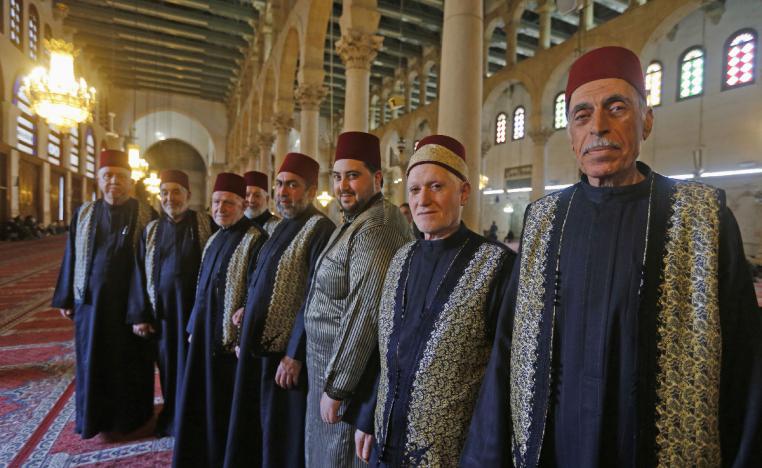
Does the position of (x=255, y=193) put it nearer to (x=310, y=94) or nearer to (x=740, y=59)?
(x=310, y=94)

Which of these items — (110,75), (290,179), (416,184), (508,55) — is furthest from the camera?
(110,75)

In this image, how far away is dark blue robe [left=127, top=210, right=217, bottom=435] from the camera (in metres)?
2.71

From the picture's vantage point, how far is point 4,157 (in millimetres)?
12031


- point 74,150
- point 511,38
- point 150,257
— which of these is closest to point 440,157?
point 150,257

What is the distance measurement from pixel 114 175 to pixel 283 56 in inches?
392

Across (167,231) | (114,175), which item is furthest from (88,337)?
(114,175)

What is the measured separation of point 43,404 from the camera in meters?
3.01

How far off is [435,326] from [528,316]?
319 millimetres

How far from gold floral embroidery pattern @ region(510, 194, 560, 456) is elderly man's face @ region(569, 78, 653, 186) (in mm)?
155

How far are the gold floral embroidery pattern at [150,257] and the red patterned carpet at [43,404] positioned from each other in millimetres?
869

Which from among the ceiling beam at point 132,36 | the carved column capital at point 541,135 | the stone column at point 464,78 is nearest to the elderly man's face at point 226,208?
the stone column at point 464,78

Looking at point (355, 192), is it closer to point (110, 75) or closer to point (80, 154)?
point (80, 154)

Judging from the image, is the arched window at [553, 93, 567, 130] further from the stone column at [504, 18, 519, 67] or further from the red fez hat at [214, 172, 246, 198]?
the red fez hat at [214, 172, 246, 198]

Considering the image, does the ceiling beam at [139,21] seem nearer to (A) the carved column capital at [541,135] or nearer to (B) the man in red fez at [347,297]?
(A) the carved column capital at [541,135]
